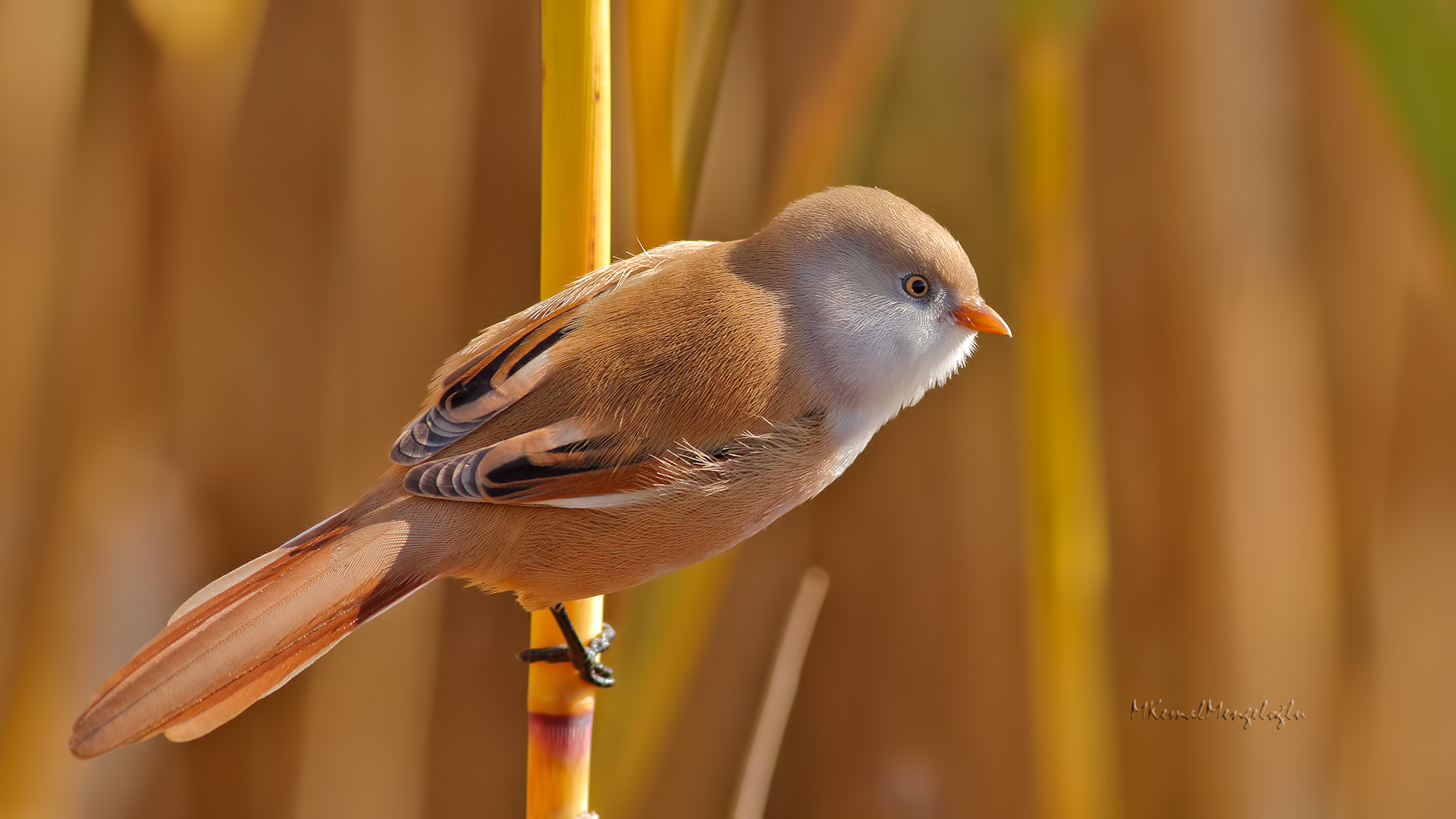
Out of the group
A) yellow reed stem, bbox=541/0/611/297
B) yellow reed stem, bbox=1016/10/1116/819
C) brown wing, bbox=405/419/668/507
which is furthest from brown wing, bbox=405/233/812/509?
yellow reed stem, bbox=1016/10/1116/819

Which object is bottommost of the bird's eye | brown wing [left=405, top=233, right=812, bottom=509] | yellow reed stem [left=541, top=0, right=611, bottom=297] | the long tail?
the long tail

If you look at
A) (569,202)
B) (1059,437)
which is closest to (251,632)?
(569,202)

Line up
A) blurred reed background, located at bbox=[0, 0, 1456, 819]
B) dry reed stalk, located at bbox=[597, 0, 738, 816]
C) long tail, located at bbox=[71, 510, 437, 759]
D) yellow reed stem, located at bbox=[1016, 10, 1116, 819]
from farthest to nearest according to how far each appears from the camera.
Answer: blurred reed background, located at bbox=[0, 0, 1456, 819] < yellow reed stem, located at bbox=[1016, 10, 1116, 819] < dry reed stalk, located at bbox=[597, 0, 738, 816] < long tail, located at bbox=[71, 510, 437, 759]

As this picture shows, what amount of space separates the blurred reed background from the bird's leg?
1.00 ft

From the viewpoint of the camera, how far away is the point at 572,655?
1034 mm

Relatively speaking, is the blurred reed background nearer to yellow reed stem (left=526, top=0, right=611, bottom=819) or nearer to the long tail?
yellow reed stem (left=526, top=0, right=611, bottom=819)

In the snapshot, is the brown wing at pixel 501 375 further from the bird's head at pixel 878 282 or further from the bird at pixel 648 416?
the bird's head at pixel 878 282

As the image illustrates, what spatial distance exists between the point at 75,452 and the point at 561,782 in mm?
996

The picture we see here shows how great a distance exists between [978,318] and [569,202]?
396 millimetres

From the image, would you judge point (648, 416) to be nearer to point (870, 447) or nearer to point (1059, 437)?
point (1059, 437)

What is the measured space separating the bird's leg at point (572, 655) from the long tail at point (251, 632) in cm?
17

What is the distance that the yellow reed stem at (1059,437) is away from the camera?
1.27 meters

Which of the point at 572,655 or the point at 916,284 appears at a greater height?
the point at 916,284

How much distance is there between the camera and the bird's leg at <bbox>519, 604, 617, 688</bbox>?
3.35 feet
